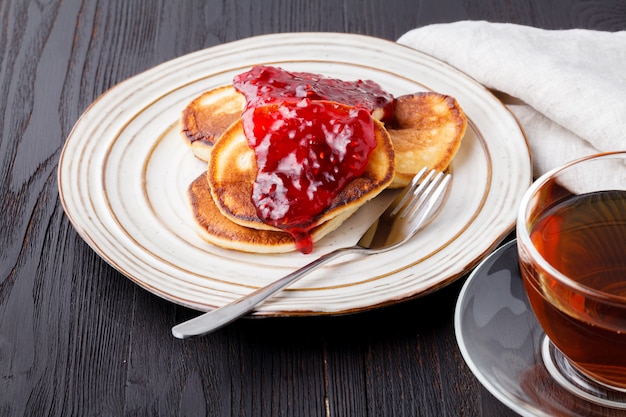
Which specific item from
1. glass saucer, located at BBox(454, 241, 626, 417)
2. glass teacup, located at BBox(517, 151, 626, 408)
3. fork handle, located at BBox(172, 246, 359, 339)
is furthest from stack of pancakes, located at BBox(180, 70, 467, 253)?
glass teacup, located at BBox(517, 151, 626, 408)

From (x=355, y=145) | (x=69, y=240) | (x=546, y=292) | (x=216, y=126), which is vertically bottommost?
(x=69, y=240)

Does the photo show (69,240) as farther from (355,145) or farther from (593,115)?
(593,115)

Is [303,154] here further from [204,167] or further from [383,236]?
[204,167]

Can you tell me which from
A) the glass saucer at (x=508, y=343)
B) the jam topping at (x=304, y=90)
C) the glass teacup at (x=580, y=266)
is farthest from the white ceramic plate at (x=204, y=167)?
the glass teacup at (x=580, y=266)

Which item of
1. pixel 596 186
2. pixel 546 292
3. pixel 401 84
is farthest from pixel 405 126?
pixel 546 292

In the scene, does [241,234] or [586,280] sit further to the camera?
[241,234]

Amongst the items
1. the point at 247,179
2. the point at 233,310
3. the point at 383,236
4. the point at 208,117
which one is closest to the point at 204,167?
the point at 208,117

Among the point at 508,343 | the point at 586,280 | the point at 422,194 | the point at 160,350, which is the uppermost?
the point at 586,280

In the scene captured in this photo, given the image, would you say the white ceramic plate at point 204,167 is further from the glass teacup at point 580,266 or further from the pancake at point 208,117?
the glass teacup at point 580,266
